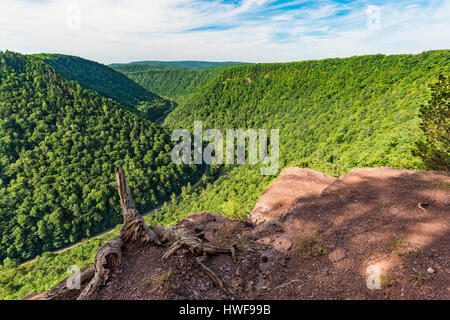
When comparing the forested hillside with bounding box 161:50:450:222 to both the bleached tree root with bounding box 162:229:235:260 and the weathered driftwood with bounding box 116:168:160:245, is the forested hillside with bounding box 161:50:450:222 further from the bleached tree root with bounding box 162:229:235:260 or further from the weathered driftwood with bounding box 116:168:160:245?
the weathered driftwood with bounding box 116:168:160:245

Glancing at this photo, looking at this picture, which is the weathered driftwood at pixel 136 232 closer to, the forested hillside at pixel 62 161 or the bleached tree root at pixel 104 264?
the bleached tree root at pixel 104 264

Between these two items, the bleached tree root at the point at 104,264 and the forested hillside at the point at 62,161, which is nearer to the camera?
the bleached tree root at the point at 104,264

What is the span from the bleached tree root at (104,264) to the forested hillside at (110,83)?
143 m

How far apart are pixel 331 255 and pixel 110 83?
618ft

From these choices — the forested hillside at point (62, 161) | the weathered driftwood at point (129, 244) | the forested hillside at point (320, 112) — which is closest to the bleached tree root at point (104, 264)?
the weathered driftwood at point (129, 244)

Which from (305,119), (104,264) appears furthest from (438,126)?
(305,119)

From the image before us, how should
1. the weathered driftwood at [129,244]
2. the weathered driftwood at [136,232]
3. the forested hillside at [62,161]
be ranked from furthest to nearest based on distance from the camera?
the forested hillside at [62,161], the weathered driftwood at [136,232], the weathered driftwood at [129,244]

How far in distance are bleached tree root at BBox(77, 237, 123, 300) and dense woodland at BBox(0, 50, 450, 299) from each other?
1124 centimetres

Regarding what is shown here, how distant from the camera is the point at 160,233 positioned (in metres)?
9.26

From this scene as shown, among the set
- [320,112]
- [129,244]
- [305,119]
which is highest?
[320,112]

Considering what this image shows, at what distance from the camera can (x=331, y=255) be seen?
8719 mm

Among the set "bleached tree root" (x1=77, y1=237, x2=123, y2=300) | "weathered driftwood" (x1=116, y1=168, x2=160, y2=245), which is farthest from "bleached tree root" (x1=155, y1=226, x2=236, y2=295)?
"bleached tree root" (x1=77, y1=237, x2=123, y2=300)

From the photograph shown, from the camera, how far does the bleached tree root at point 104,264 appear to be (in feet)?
21.5

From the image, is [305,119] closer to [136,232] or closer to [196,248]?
[196,248]
